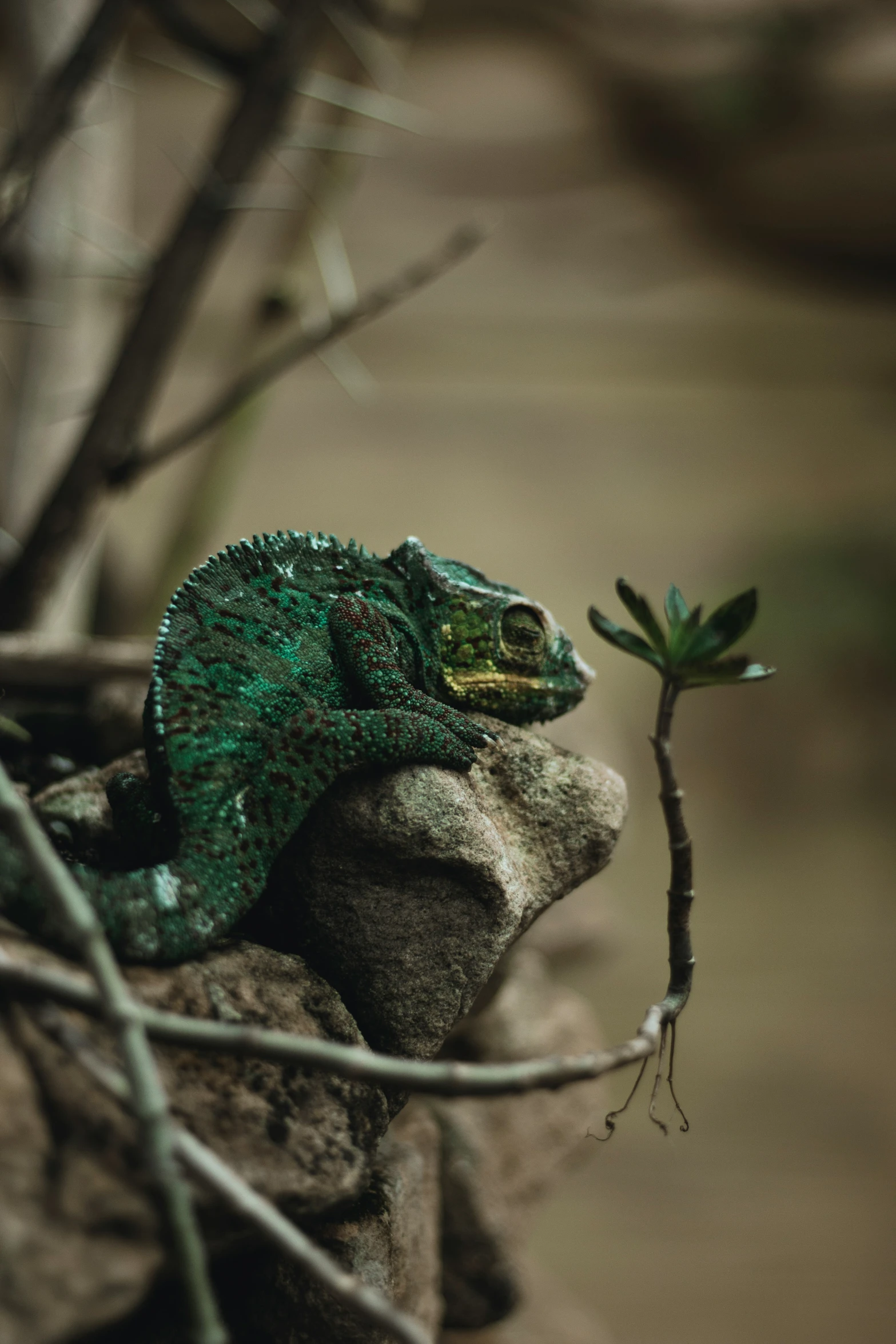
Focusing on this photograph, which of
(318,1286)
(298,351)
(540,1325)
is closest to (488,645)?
(318,1286)

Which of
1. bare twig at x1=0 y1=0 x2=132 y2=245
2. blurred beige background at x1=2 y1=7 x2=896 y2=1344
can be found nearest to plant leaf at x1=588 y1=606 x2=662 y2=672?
bare twig at x1=0 y1=0 x2=132 y2=245

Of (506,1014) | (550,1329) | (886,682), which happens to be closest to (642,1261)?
(550,1329)

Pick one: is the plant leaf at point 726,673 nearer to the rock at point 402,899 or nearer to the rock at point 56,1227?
the rock at point 402,899

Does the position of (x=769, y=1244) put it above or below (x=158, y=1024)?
below

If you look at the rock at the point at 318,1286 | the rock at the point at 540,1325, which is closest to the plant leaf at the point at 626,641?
the rock at the point at 318,1286

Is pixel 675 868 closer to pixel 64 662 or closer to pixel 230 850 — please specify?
pixel 230 850

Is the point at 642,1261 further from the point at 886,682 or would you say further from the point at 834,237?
the point at 834,237

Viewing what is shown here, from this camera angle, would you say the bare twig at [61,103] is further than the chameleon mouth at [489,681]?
Yes
